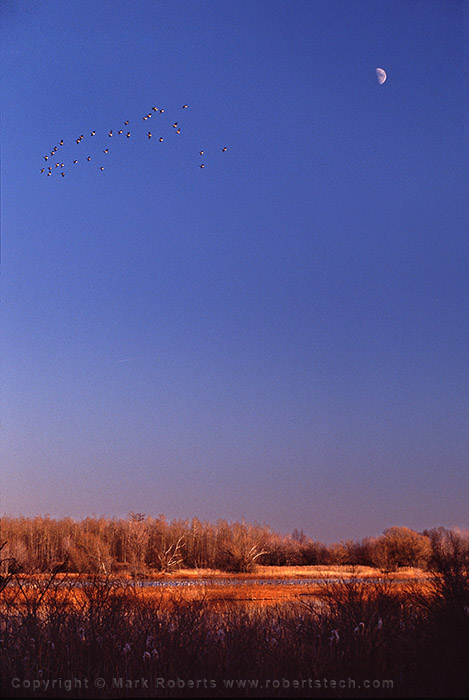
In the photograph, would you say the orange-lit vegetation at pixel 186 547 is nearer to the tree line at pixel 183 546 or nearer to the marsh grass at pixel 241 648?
the tree line at pixel 183 546

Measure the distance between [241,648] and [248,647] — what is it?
104 mm

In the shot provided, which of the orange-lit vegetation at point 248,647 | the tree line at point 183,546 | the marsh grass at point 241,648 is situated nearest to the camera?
the orange-lit vegetation at point 248,647

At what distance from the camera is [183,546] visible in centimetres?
6134

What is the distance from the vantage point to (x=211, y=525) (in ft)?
209

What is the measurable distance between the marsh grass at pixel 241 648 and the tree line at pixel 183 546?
44853 millimetres

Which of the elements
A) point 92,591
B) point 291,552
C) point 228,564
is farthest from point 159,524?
point 92,591

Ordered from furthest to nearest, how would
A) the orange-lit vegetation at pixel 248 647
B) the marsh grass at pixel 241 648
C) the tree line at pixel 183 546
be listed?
1. the tree line at pixel 183 546
2. the marsh grass at pixel 241 648
3. the orange-lit vegetation at pixel 248 647

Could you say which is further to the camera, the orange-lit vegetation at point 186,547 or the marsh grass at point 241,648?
the orange-lit vegetation at point 186,547

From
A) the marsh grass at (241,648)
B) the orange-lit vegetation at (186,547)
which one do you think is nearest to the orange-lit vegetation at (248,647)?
the marsh grass at (241,648)

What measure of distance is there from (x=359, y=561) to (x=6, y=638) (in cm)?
5815

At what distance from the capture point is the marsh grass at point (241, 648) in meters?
8.98

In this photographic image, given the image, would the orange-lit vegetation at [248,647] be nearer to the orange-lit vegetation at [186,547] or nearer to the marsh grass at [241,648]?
the marsh grass at [241,648]

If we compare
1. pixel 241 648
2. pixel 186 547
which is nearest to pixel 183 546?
pixel 186 547

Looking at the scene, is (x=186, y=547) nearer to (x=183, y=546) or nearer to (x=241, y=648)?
(x=183, y=546)
